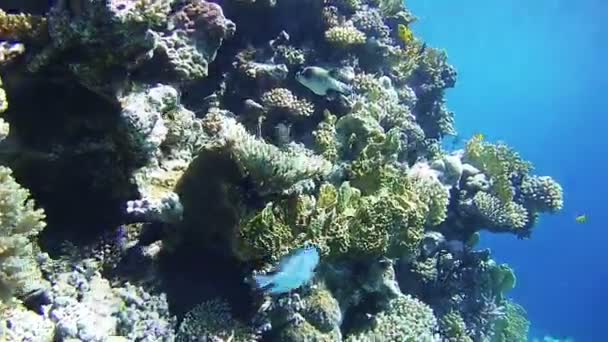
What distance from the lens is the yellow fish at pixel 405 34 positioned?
9.63m

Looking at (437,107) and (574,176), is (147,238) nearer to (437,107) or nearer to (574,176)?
(437,107)

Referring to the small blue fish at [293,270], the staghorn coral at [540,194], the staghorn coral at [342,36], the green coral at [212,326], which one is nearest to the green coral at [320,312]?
the green coral at [212,326]

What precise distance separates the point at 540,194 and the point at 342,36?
452 centimetres

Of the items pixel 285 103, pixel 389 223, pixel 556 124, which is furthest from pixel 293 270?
pixel 556 124

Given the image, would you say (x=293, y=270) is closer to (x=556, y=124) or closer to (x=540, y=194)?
(x=540, y=194)

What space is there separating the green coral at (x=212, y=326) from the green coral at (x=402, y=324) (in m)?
1.36

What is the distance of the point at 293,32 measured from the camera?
25.1 feet

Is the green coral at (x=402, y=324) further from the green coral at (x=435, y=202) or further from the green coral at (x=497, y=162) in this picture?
the green coral at (x=497, y=162)

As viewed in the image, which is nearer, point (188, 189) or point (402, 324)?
point (188, 189)

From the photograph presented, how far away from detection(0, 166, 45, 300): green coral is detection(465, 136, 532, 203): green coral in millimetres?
7095

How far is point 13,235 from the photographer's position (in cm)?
326

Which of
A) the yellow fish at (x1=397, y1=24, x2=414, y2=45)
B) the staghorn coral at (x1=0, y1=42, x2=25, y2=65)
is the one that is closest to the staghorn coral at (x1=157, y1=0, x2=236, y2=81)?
the staghorn coral at (x1=0, y1=42, x2=25, y2=65)

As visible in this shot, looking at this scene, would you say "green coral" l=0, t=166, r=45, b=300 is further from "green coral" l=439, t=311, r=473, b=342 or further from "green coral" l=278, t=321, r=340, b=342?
"green coral" l=439, t=311, r=473, b=342

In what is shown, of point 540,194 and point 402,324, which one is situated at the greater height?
point 540,194
